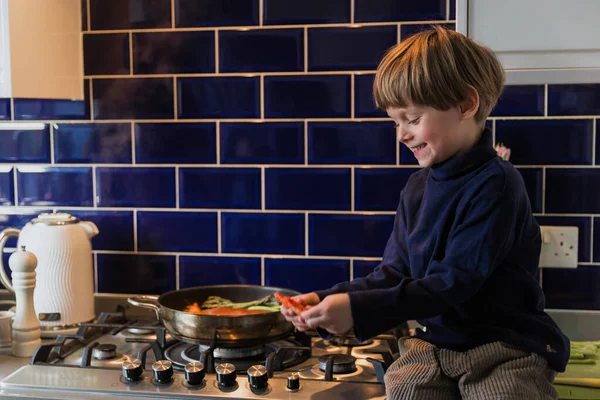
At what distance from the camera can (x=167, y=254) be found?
169 centimetres

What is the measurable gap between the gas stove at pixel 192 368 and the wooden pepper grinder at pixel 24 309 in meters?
0.06

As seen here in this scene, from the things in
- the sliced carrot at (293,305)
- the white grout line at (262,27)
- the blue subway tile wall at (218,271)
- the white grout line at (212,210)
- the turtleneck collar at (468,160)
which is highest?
the white grout line at (262,27)

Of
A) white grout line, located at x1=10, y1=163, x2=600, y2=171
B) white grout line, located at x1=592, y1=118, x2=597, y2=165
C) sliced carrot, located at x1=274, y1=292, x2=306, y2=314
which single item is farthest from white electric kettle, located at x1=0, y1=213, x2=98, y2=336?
white grout line, located at x1=592, y1=118, x2=597, y2=165

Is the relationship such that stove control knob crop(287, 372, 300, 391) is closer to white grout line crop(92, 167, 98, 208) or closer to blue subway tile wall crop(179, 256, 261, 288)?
blue subway tile wall crop(179, 256, 261, 288)

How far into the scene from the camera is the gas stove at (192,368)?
1176 millimetres

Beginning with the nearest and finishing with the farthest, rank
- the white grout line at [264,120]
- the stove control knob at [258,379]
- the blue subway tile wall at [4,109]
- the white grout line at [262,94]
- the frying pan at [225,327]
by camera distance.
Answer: the stove control knob at [258,379] < the frying pan at [225,327] < the white grout line at [264,120] < the white grout line at [262,94] < the blue subway tile wall at [4,109]

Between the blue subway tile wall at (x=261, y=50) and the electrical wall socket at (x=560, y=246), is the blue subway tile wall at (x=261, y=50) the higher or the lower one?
the higher one

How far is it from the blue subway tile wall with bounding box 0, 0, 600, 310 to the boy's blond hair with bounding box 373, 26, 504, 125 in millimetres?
439

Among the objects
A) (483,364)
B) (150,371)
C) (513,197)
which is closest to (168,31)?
(150,371)

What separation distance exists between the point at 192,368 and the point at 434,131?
54cm

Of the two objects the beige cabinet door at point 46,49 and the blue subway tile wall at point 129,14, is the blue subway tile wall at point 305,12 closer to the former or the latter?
the blue subway tile wall at point 129,14

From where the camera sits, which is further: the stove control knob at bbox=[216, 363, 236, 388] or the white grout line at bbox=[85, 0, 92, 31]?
the white grout line at bbox=[85, 0, 92, 31]

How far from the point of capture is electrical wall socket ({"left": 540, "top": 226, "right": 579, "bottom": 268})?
1.52 metres

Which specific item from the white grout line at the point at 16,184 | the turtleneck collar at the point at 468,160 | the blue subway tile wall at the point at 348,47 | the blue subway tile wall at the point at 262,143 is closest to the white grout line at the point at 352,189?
the blue subway tile wall at the point at 262,143
